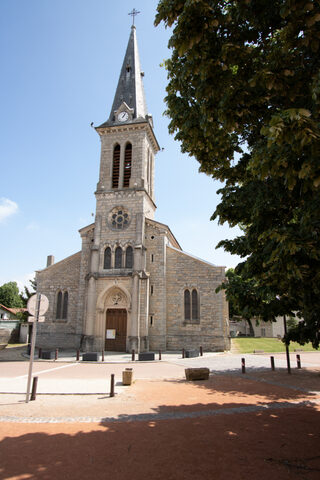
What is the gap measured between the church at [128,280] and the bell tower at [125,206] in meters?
0.08

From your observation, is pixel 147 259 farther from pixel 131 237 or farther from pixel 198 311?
pixel 198 311

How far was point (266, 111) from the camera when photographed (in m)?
6.32

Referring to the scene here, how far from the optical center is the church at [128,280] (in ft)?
78.9

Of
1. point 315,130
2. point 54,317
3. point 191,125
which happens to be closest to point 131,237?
point 54,317

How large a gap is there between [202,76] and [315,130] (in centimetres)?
261

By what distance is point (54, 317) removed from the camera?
2662 centimetres

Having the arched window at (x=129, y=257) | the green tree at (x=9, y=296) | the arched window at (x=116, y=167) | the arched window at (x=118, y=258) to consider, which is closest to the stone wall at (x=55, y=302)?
the arched window at (x=118, y=258)

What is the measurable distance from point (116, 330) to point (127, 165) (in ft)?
48.1

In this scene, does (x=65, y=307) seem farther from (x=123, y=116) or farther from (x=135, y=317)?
(x=123, y=116)

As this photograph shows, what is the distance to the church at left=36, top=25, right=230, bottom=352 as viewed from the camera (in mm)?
24047

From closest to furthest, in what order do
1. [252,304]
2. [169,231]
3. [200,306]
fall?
[252,304]
[200,306]
[169,231]

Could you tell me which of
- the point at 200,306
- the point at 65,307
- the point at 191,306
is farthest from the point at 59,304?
the point at 200,306

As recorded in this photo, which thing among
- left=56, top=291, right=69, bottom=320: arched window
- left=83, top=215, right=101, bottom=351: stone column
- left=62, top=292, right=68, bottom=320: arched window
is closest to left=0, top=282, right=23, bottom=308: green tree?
left=56, top=291, right=69, bottom=320: arched window

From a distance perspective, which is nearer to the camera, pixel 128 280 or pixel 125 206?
pixel 128 280
